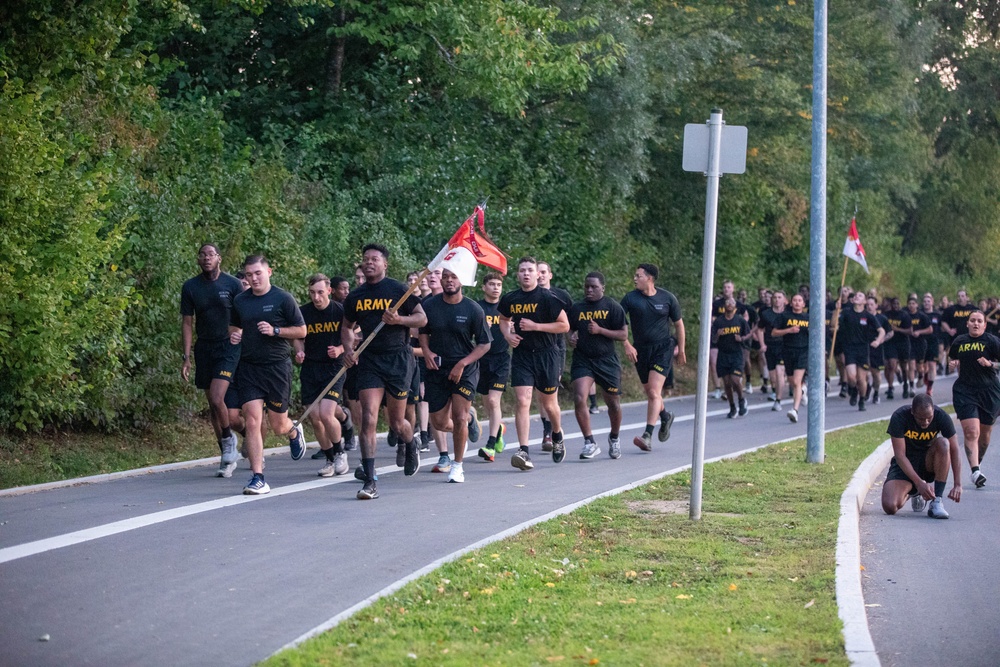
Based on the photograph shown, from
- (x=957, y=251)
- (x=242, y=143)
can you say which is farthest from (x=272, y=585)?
(x=957, y=251)

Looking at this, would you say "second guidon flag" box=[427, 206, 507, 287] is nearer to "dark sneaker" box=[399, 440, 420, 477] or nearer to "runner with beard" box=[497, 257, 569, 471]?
"runner with beard" box=[497, 257, 569, 471]

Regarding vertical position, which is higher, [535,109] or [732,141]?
[535,109]

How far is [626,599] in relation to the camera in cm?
738

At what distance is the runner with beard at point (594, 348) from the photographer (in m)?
14.6

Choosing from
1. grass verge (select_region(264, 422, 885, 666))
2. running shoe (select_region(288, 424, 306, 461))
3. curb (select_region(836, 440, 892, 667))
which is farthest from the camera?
running shoe (select_region(288, 424, 306, 461))

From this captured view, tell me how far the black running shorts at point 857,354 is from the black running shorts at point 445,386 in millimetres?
13082

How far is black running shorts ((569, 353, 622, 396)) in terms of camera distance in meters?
14.7

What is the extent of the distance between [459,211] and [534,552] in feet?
46.3

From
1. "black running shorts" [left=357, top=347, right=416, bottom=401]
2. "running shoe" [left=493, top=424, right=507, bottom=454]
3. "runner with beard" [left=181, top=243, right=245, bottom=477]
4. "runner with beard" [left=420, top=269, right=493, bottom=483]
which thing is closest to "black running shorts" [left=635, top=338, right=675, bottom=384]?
"running shoe" [left=493, top=424, right=507, bottom=454]

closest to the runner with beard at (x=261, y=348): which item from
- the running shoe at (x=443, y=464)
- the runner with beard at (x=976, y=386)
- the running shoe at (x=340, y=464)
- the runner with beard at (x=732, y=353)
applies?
the running shoe at (x=340, y=464)

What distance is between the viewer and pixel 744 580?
8.04 m

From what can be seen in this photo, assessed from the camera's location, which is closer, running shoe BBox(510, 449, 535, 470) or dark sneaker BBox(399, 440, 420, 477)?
dark sneaker BBox(399, 440, 420, 477)

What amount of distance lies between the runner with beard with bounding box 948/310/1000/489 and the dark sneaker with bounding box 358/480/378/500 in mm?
6692

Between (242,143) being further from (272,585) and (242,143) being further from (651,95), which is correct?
(272,585)
